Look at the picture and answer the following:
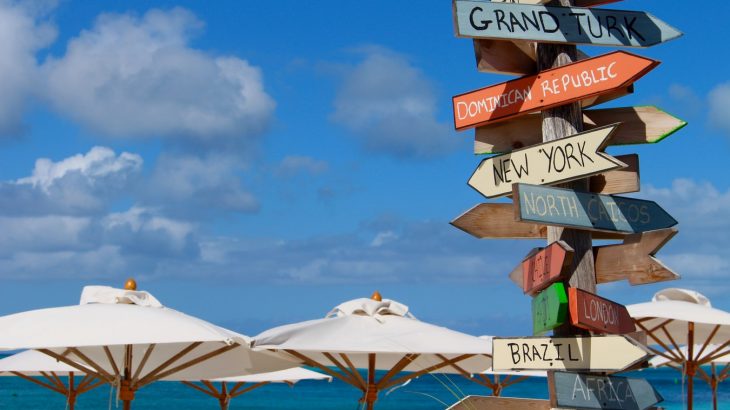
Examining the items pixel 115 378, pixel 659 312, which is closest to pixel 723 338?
pixel 659 312

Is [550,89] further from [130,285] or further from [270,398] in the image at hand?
[270,398]

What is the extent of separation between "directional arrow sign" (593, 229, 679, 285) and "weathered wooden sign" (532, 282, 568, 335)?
0.33 meters

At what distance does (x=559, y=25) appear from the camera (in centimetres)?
454

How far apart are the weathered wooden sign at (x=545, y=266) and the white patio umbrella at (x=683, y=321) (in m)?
5.71

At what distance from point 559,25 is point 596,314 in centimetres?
143

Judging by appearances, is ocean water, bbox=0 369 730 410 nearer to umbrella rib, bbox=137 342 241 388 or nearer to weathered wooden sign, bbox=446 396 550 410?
umbrella rib, bbox=137 342 241 388

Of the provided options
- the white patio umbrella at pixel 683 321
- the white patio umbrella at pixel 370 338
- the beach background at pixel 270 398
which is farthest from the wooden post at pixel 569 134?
the beach background at pixel 270 398

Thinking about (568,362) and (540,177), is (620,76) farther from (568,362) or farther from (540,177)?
(568,362)

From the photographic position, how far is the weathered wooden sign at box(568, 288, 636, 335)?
4.10 meters

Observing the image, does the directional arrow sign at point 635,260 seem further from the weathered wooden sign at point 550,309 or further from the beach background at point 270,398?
the beach background at point 270,398

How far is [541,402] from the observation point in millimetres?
4422

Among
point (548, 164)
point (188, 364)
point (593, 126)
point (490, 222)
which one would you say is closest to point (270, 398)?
point (188, 364)

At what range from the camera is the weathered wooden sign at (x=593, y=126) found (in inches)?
178

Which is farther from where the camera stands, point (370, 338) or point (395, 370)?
point (395, 370)
